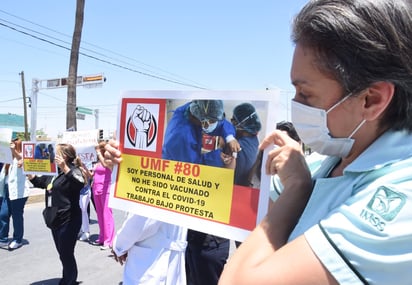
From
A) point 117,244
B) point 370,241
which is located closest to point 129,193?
point 117,244

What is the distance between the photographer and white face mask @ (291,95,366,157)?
0.94 metres

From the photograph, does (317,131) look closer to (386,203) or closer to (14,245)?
(386,203)

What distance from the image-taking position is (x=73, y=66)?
479 inches

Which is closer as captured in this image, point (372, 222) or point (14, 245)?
point (372, 222)

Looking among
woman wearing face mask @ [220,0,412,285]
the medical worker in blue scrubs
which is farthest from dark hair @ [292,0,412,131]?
the medical worker in blue scrubs

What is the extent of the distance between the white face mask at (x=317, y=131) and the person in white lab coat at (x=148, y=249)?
1.46m

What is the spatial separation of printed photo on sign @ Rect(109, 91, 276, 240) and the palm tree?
10988 millimetres

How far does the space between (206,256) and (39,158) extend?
10.9ft

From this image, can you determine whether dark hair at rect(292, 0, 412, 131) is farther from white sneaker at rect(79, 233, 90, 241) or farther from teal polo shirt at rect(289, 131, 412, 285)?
white sneaker at rect(79, 233, 90, 241)

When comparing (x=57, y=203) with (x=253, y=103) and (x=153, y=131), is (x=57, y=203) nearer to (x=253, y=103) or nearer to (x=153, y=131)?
(x=153, y=131)

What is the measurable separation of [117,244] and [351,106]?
1870 millimetres

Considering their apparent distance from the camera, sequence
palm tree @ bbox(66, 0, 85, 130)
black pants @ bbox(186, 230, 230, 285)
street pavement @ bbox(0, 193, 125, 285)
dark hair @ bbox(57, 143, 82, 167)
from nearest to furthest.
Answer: black pants @ bbox(186, 230, 230, 285), street pavement @ bbox(0, 193, 125, 285), dark hair @ bbox(57, 143, 82, 167), palm tree @ bbox(66, 0, 85, 130)

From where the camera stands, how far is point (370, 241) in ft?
2.34

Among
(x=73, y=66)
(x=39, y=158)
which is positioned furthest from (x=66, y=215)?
(x=73, y=66)
